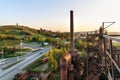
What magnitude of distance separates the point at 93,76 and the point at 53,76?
647cm

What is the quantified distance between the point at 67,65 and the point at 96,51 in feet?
17.8

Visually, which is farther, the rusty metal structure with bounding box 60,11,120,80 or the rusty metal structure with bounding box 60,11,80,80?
the rusty metal structure with bounding box 60,11,80,80

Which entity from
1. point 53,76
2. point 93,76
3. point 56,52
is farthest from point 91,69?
point 56,52

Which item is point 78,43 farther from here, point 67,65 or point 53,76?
point 67,65

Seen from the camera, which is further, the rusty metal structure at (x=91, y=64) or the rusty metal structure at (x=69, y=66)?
the rusty metal structure at (x=69, y=66)

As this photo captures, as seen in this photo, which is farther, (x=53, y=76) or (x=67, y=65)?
(x=53, y=76)

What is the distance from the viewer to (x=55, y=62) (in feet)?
51.2

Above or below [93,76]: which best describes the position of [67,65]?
above

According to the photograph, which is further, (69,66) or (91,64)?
(91,64)

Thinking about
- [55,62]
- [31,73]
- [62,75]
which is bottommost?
[31,73]

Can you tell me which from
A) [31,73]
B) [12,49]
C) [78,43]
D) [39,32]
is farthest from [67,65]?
[39,32]

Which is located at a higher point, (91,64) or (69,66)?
(69,66)

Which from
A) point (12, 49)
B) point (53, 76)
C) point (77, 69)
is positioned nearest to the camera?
point (77, 69)

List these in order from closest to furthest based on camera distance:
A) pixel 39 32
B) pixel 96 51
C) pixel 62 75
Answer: pixel 62 75 → pixel 96 51 → pixel 39 32
